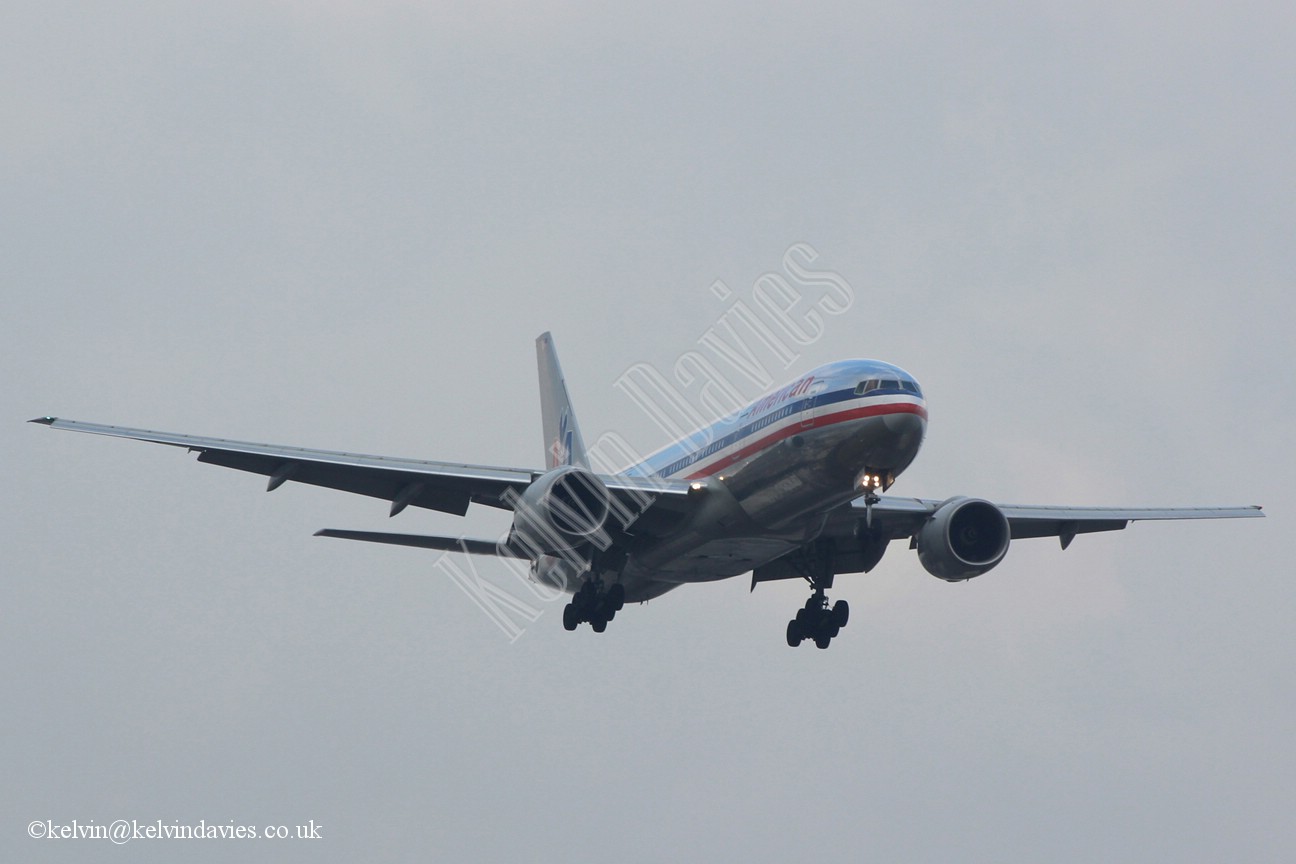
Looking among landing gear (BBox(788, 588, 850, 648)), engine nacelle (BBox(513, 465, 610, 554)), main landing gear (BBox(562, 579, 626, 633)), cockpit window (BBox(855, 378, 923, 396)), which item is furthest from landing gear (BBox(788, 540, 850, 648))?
cockpit window (BBox(855, 378, 923, 396))

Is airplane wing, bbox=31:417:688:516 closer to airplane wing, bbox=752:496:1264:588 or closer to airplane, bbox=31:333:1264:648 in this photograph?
airplane, bbox=31:333:1264:648

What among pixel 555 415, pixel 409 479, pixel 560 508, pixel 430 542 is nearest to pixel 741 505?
pixel 560 508

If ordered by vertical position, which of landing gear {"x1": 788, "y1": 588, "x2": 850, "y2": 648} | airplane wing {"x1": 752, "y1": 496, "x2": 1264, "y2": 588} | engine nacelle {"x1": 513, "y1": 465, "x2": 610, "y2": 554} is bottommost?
engine nacelle {"x1": 513, "y1": 465, "x2": 610, "y2": 554}

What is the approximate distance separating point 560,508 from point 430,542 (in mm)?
6345

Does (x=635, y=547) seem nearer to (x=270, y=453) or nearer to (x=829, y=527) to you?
(x=829, y=527)

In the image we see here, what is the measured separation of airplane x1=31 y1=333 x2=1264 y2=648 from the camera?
3553cm

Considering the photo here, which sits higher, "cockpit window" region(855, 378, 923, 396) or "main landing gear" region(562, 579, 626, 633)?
"cockpit window" region(855, 378, 923, 396)

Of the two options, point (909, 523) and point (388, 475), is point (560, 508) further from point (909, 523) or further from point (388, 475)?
point (909, 523)

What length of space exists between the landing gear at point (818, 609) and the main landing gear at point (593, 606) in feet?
16.4

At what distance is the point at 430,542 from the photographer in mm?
43688

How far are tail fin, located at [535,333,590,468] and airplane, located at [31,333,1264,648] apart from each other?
213 inches

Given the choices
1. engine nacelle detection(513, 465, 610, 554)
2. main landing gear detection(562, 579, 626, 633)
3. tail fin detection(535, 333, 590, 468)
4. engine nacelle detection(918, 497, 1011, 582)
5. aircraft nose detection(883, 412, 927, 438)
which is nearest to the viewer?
Answer: aircraft nose detection(883, 412, 927, 438)

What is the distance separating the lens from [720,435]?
3938 cm

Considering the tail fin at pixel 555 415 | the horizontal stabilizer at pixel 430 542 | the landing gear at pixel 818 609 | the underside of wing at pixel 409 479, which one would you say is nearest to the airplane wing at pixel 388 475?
the underside of wing at pixel 409 479
